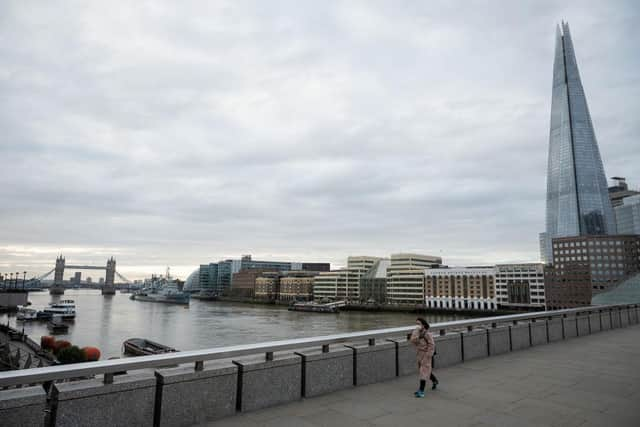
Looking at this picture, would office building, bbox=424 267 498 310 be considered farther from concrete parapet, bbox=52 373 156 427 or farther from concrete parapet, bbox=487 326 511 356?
concrete parapet, bbox=52 373 156 427

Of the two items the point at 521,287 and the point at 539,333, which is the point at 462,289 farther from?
the point at 539,333

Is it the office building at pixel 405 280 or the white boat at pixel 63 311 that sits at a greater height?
the office building at pixel 405 280

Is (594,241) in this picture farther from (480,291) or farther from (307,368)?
(307,368)

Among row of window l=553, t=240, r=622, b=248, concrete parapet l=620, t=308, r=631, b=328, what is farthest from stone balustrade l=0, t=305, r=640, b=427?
row of window l=553, t=240, r=622, b=248

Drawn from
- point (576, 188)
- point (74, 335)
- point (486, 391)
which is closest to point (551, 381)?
point (486, 391)

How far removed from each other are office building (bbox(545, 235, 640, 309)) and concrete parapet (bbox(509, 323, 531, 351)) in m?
136

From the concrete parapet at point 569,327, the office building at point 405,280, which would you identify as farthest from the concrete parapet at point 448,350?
the office building at point 405,280

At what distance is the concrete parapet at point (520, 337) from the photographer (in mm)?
13027

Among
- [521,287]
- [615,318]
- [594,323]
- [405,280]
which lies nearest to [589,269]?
[521,287]

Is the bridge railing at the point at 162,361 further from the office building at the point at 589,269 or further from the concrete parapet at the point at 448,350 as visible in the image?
the office building at the point at 589,269

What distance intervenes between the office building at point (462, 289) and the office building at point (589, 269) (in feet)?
60.6

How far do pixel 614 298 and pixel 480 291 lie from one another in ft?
226

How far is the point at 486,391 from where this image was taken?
805 cm

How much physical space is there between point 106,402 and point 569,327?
16909 mm
